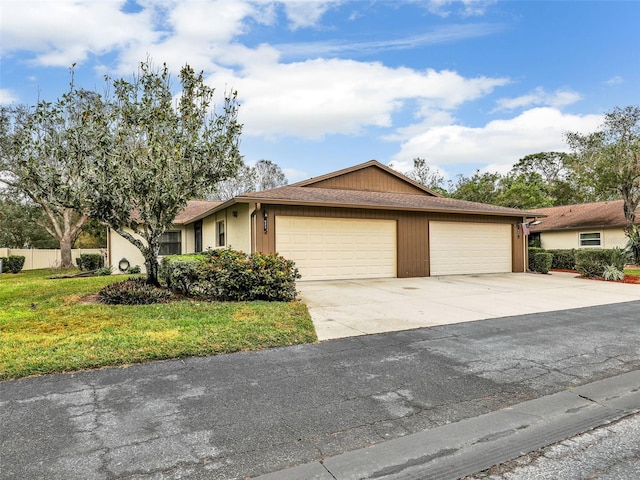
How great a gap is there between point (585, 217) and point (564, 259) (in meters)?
5.82

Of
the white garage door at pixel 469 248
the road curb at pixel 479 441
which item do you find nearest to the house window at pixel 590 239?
the white garage door at pixel 469 248

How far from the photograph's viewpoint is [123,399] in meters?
3.34

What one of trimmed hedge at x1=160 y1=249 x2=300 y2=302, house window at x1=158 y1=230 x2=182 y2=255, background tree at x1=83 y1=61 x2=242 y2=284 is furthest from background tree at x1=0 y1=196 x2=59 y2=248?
trimmed hedge at x1=160 y1=249 x2=300 y2=302

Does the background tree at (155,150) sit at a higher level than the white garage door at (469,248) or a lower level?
higher

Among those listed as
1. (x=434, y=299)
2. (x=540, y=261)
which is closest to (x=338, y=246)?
(x=434, y=299)

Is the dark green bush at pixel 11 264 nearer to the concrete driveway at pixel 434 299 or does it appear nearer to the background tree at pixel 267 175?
the concrete driveway at pixel 434 299

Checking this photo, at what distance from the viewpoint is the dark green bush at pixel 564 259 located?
17.9 metres

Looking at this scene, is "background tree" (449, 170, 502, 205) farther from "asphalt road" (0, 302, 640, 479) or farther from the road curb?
the road curb

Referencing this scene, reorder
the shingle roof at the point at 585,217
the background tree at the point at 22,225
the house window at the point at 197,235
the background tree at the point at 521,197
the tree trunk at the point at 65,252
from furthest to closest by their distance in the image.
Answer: the background tree at the point at 521,197, the background tree at the point at 22,225, the tree trunk at the point at 65,252, the shingle roof at the point at 585,217, the house window at the point at 197,235

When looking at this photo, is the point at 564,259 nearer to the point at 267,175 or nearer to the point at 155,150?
the point at 155,150

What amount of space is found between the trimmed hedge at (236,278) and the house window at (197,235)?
9816mm

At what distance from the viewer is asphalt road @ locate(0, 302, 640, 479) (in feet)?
8.09

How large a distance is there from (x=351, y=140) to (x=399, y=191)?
5.90m

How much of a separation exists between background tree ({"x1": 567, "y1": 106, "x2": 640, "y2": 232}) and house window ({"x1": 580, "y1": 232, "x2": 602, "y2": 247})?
174 cm
